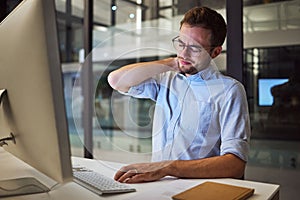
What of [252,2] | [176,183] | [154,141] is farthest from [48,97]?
[252,2]

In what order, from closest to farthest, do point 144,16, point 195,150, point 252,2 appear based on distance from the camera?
point 195,150 < point 252,2 < point 144,16

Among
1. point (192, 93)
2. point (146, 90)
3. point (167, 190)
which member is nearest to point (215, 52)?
point (192, 93)

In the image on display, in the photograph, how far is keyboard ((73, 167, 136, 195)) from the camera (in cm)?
92

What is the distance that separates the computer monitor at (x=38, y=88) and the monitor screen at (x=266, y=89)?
2285 mm

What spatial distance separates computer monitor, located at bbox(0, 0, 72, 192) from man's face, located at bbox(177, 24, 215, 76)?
0.89 meters

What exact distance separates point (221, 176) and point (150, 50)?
1.04m

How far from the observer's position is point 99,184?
0.96m

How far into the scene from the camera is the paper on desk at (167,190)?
0.89 metres

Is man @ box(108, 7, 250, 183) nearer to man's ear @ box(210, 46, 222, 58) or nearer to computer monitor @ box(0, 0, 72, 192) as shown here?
man's ear @ box(210, 46, 222, 58)

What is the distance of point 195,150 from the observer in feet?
4.87

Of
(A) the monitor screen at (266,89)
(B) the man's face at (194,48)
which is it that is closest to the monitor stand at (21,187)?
(B) the man's face at (194,48)

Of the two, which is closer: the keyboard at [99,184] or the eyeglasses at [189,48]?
the keyboard at [99,184]

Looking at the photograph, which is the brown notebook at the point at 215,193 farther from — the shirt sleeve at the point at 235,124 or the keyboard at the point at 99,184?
the shirt sleeve at the point at 235,124

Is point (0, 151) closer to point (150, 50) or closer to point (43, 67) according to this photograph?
point (43, 67)
